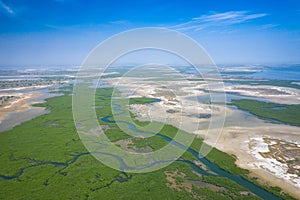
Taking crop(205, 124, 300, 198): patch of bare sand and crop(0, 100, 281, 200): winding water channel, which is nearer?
crop(0, 100, 281, 200): winding water channel

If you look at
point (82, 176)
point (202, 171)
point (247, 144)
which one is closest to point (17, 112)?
Result: point (82, 176)

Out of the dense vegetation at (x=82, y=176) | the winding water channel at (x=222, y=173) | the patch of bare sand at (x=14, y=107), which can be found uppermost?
the patch of bare sand at (x=14, y=107)

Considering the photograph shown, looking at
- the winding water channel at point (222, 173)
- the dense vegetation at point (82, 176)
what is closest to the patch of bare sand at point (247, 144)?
the winding water channel at point (222, 173)

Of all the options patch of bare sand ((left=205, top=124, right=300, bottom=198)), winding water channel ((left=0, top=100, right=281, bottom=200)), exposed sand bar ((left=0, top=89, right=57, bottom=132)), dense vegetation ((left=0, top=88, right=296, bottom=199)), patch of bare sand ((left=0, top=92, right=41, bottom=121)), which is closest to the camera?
dense vegetation ((left=0, top=88, right=296, bottom=199))

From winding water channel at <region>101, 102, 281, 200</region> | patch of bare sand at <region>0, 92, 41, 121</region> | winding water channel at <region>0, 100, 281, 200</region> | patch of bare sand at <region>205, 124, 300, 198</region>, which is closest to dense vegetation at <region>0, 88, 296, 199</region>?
winding water channel at <region>0, 100, 281, 200</region>

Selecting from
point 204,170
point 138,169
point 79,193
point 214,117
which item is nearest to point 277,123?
point 214,117

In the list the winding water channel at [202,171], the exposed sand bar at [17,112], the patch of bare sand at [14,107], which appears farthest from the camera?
the patch of bare sand at [14,107]

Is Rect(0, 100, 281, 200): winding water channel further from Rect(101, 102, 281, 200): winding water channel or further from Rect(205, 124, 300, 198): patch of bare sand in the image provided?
Rect(205, 124, 300, 198): patch of bare sand

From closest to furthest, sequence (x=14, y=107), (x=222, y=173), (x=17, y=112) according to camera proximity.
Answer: (x=222, y=173), (x=17, y=112), (x=14, y=107)

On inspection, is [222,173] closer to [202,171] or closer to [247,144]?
[202,171]

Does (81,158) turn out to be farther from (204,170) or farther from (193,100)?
(193,100)

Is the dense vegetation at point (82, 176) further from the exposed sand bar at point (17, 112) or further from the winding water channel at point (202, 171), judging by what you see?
the exposed sand bar at point (17, 112)
